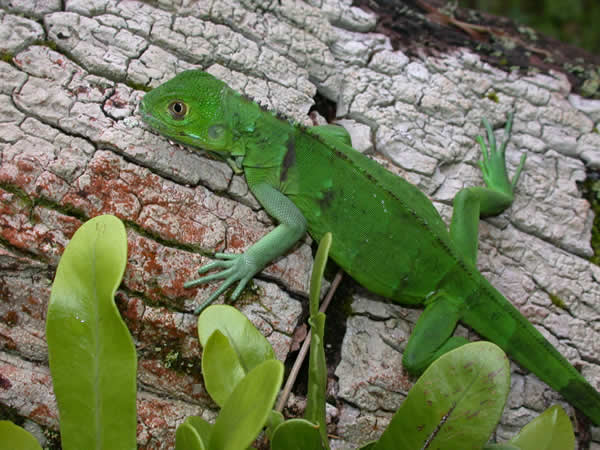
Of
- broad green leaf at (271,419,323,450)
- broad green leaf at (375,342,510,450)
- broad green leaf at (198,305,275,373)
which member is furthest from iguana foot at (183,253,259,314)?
broad green leaf at (375,342,510,450)

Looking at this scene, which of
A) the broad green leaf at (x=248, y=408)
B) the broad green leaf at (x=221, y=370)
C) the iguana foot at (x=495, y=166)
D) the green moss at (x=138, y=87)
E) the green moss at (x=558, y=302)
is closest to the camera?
the broad green leaf at (x=248, y=408)

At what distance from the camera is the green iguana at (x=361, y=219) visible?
278 centimetres

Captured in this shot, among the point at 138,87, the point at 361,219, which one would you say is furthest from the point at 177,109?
the point at 361,219

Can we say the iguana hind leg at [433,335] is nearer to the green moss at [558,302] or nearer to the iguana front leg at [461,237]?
the iguana front leg at [461,237]

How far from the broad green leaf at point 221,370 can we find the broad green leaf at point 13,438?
66 centimetres

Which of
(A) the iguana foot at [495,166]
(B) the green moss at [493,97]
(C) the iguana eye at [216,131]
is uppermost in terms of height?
(B) the green moss at [493,97]

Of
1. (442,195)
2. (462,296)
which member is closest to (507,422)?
(462,296)

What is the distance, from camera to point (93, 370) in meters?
1.87

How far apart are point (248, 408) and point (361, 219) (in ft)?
4.75

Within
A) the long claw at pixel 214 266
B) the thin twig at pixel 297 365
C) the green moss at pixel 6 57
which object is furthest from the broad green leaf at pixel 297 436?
the green moss at pixel 6 57

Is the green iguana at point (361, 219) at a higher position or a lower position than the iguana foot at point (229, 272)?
higher

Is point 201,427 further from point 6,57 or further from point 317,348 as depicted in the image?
point 6,57

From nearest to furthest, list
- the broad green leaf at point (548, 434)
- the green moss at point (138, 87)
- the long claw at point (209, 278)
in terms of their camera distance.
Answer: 1. the broad green leaf at point (548, 434)
2. the long claw at point (209, 278)
3. the green moss at point (138, 87)

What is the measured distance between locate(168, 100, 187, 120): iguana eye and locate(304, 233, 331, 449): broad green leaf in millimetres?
1254
